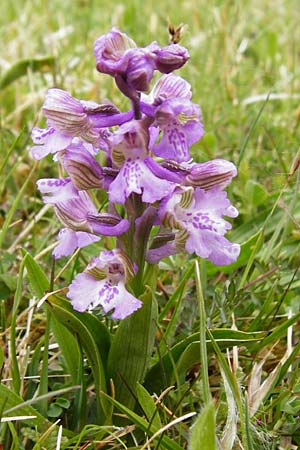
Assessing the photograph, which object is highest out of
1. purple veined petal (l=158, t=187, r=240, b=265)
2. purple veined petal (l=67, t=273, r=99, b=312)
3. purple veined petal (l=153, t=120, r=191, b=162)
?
purple veined petal (l=153, t=120, r=191, b=162)

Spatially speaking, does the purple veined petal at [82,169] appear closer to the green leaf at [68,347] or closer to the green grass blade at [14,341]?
the green grass blade at [14,341]

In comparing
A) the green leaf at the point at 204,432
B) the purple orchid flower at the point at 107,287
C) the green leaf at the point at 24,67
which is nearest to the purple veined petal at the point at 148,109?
the purple orchid flower at the point at 107,287

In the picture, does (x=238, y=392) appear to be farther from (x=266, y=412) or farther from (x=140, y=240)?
(x=140, y=240)

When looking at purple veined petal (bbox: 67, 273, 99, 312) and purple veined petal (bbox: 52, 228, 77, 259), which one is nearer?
purple veined petal (bbox: 67, 273, 99, 312)

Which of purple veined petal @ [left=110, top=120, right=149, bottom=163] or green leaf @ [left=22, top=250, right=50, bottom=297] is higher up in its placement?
purple veined petal @ [left=110, top=120, right=149, bottom=163]

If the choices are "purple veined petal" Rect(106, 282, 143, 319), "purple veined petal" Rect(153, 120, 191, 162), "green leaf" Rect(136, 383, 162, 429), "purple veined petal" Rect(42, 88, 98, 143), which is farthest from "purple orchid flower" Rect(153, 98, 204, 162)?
"green leaf" Rect(136, 383, 162, 429)

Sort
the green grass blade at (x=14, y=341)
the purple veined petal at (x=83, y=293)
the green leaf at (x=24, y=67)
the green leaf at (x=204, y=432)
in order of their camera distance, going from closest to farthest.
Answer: the green leaf at (x=204, y=432)
the purple veined petal at (x=83, y=293)
the green grass blade at (x=14, y=341)
the green leaf at (x=24, y=67)

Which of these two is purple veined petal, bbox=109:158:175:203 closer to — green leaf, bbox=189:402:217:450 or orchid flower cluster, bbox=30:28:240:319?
orchid flower cluster, bbox=30:28:240:319
